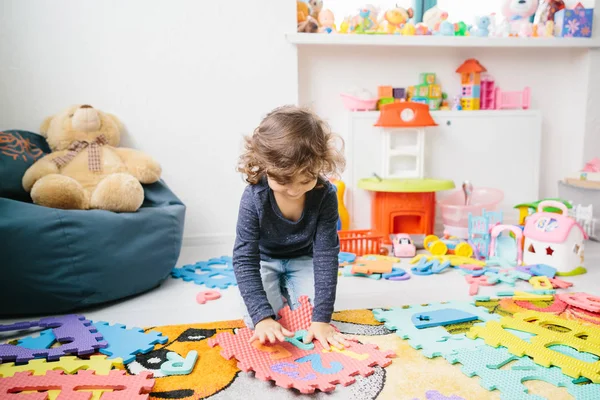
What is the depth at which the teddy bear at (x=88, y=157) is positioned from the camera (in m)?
1.68

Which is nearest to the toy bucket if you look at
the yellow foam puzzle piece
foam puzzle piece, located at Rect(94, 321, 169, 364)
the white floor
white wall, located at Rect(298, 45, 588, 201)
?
white wall, located at Rect(298, 45, 588, 201)

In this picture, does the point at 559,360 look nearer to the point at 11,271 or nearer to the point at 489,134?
the point at 11,271

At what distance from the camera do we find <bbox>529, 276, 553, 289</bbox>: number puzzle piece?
152 centimetres

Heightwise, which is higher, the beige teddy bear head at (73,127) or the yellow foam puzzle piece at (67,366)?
the beige teddy bear head at (73,127)

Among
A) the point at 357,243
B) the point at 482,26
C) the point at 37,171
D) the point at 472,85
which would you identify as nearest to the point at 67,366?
the point at 37,171

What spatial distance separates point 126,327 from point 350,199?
4.50ft

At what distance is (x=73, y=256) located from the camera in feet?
4.42

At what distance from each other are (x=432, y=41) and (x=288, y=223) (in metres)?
1.53

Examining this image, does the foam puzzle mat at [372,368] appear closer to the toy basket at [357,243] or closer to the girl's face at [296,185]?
the girl's face at [296,185]

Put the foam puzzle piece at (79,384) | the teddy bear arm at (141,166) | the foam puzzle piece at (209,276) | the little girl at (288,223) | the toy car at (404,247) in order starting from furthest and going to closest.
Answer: the toy car at (404,247), the teddy bear arm at (141,166), the foam puzzle piece at (209,276), the little girl at (288,223), the foam puzzle piece at (79,384)

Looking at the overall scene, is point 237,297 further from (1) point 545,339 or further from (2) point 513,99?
(2) point 513,99

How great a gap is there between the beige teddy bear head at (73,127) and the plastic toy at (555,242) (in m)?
1.68

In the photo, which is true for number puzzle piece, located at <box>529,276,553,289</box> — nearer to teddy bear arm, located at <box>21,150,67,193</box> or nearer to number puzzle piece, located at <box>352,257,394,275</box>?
number puzzle piece, located at <box>352,257,394,275</box>

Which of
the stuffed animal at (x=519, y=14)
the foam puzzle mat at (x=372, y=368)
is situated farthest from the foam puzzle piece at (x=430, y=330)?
the stuffed animal at (x=519, y=14)
